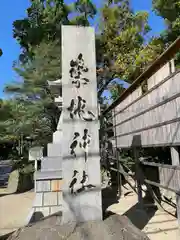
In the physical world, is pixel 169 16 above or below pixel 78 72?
above

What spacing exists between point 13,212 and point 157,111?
4.83m

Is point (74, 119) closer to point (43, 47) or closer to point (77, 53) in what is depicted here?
point (77, 53)

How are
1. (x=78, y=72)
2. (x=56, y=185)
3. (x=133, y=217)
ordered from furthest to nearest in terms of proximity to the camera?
(x=133, y=217), (x=56, y=185), (x=78, y=72)

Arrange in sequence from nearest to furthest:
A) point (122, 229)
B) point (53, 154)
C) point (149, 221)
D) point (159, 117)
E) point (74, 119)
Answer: point (122, 229), point (74, 119), point (159, 117), point (149, 221), point (53, 154)

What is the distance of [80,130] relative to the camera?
9.94 ft

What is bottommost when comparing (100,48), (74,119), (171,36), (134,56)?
(74,119)

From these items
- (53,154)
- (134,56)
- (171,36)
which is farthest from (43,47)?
(53,154)

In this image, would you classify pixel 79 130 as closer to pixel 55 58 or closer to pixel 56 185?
pixel 56 185

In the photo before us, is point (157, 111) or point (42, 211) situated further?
point (42, 211)

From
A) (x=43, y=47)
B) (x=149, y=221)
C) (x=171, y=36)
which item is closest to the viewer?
(x=149, y=221)

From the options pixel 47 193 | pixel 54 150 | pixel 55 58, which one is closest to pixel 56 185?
pixel 47 193

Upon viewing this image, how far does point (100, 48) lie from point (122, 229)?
10.8 m

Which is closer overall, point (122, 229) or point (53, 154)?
point (122, 229)

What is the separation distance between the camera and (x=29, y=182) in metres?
10.2
